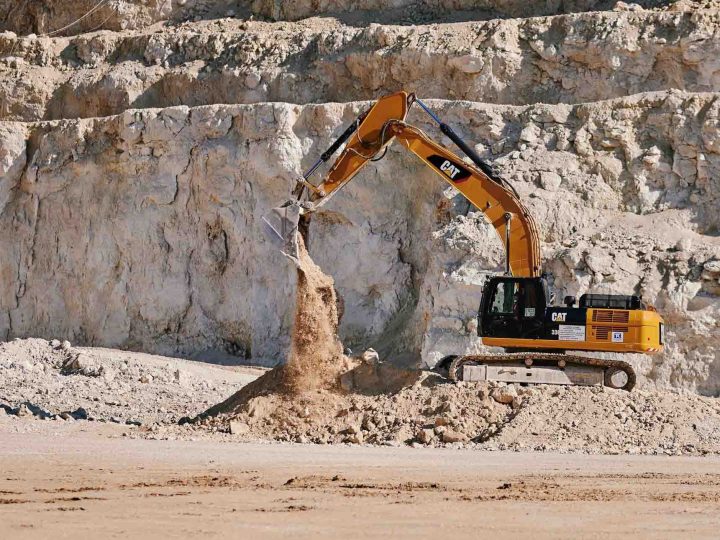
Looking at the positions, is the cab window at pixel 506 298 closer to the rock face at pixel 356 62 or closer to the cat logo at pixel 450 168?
the cat logo at pixel 450 168

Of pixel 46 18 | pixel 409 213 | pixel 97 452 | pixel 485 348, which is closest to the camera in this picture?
pixel 97 452

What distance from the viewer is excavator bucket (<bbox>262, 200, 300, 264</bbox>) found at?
19000mm

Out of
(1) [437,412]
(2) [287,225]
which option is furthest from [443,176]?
(1) [437,412]

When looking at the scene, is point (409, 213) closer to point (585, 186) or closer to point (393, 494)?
point (585, 186)

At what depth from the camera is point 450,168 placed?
1936 cm

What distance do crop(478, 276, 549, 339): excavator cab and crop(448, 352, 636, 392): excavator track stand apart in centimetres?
29

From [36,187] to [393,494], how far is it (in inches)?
790

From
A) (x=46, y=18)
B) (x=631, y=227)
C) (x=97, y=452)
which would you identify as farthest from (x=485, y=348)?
(x=46, y=18)

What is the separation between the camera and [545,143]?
85.3 ft

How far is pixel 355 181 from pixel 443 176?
8.17m

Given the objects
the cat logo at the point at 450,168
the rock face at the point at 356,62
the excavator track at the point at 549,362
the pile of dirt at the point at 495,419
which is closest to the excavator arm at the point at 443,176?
the cat logo at the point at 450,168

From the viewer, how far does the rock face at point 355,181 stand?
24.4m

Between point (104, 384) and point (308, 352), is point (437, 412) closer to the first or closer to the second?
point (308, 352)

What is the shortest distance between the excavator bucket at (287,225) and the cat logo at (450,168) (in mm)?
2016
